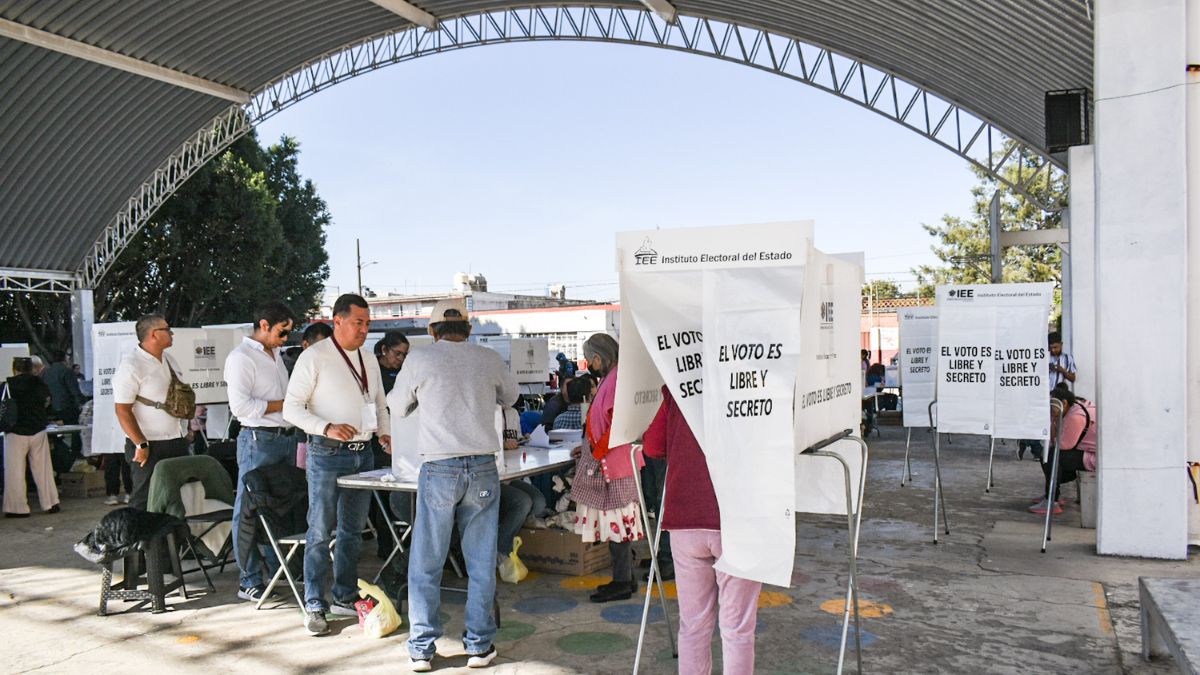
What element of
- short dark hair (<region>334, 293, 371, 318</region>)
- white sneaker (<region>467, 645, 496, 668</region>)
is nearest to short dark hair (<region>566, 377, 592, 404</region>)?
short dark hair (<region>334, 293, 371, 318</region>)

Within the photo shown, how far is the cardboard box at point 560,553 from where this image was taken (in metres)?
6.00

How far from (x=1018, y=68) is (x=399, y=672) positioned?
13.3m

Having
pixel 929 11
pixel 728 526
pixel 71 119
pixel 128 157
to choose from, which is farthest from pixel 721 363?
pixel 128 157

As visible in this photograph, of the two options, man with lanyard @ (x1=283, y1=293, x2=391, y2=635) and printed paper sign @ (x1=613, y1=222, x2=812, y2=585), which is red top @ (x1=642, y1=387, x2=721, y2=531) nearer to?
printed paper sign @ (x1=613, y1=222, x2=812, y2=585)

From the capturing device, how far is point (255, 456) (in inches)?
216

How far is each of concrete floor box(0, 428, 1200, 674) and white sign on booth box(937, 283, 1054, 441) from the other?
0.93 metres

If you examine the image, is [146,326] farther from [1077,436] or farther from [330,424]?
[1077,436]

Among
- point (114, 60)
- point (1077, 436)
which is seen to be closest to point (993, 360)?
point (1077, 436)

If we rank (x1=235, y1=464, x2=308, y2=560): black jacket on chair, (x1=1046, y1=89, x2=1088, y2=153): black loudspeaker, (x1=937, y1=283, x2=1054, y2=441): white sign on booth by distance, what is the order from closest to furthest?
(x1=235, y1=464, x2=308, y2=560): black jacket on chair < (x1=937, y1=283, x2=1054, y2=441): white sign on booth < (x1=1046, y1=89, x2=1088, y2=153): black loudspeaker

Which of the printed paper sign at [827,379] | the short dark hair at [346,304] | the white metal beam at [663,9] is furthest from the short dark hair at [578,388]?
the white metal beam at [663,9]

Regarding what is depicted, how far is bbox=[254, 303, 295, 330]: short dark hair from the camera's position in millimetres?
5691

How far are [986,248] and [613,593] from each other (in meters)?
37.7

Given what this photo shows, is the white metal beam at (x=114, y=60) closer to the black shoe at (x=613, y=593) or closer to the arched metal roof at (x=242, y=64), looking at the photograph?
the arched metal roof at (x=242, y=64)

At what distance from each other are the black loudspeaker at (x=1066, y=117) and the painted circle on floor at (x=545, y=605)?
10.5 meters
